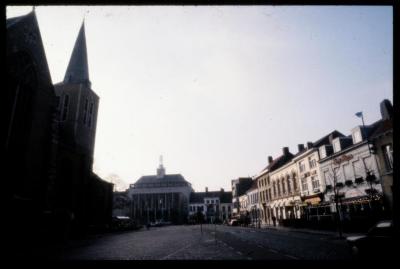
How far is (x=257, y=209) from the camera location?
210 feet

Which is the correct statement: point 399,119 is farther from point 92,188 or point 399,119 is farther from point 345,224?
point 92,188

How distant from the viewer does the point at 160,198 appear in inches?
4220

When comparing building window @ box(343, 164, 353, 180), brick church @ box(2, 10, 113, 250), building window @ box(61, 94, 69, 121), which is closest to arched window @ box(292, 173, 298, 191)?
building window @ box(343, 164, 353, 180)

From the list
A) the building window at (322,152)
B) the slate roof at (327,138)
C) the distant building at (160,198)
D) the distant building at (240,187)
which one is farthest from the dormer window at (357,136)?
the distant building at (160,198)

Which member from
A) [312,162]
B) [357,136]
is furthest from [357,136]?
[312,162]

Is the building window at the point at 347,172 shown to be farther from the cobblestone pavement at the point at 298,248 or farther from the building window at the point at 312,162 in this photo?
the cobblestone pavement at the point at 298,248

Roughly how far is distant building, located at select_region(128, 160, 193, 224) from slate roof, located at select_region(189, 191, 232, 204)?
14.6 feet

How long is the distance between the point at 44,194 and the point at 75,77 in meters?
21.2

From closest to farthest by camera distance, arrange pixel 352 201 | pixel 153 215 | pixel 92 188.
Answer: pixel 352 201 → pixel 92 188 → pixel 153 215

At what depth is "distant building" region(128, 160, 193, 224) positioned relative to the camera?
105m

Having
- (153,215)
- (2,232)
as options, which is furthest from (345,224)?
(153,215)

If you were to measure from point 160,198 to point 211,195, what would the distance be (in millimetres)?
21907

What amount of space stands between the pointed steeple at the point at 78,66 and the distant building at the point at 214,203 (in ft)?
259

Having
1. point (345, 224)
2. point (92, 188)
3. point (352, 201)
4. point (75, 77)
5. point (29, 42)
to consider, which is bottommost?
point (345, 224)
